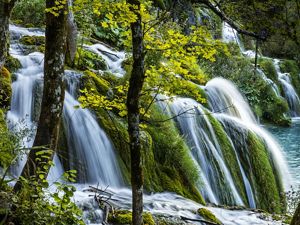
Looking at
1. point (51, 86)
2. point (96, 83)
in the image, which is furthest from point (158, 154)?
point (51, 86)

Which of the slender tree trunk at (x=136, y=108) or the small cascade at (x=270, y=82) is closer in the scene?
the slender tree trunk at (x=136, y=108)

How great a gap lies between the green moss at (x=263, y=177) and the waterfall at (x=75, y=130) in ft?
14.3

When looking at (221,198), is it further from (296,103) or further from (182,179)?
(296,103)

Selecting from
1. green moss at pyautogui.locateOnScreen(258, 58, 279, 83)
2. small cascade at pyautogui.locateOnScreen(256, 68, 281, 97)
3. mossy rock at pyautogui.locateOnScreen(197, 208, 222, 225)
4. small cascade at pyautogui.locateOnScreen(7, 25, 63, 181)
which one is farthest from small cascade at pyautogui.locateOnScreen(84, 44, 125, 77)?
green moss at pyautogui.locateOnScreen(258, 58, 279, 83)

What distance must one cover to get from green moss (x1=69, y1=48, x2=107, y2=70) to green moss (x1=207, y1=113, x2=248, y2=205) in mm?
3445

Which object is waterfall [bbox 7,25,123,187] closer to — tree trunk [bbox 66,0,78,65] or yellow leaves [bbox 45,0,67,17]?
tree trunk [bbox 66,0,78,65]

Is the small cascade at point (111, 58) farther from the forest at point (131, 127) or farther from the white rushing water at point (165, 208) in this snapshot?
the white rushing water at point (165, 208)

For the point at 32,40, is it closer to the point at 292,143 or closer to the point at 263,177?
the point at 263,177

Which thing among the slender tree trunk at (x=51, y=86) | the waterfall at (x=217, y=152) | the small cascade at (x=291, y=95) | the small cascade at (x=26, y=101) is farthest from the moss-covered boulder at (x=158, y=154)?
the small cascade at (x=291, y=95)

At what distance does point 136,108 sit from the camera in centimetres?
434

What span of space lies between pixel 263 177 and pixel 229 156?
111 cm

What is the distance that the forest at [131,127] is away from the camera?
4.00m

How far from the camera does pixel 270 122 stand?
20.8 metres

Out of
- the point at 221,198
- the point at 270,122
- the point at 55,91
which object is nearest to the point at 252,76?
the point at 270,122
